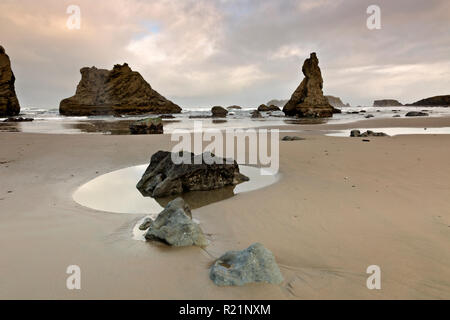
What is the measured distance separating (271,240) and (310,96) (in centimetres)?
5133

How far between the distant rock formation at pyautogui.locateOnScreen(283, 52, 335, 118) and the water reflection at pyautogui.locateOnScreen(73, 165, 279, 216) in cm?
4374

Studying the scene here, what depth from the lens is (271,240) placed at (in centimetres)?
287

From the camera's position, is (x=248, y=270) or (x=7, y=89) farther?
(x=7, y=89)

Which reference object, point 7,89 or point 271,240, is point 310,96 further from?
point 7,89

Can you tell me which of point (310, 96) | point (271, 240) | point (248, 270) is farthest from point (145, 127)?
point (310, 96)

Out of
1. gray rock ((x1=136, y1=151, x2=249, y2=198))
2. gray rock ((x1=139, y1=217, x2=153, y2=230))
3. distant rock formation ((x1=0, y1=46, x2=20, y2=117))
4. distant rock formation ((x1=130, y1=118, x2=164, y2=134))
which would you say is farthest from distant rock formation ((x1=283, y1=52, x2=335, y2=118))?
distant rock formation ((x1=0, y1=46, x2=20, y2=117))

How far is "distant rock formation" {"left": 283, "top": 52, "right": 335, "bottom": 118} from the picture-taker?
155 ft

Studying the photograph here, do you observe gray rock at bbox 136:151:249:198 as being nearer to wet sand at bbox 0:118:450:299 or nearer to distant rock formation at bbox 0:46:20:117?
wet sand at bbox 0:118:450:299

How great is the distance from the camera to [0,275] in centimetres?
217

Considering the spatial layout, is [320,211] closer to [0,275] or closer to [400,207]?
[400,207]

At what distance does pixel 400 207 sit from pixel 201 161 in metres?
3.23
